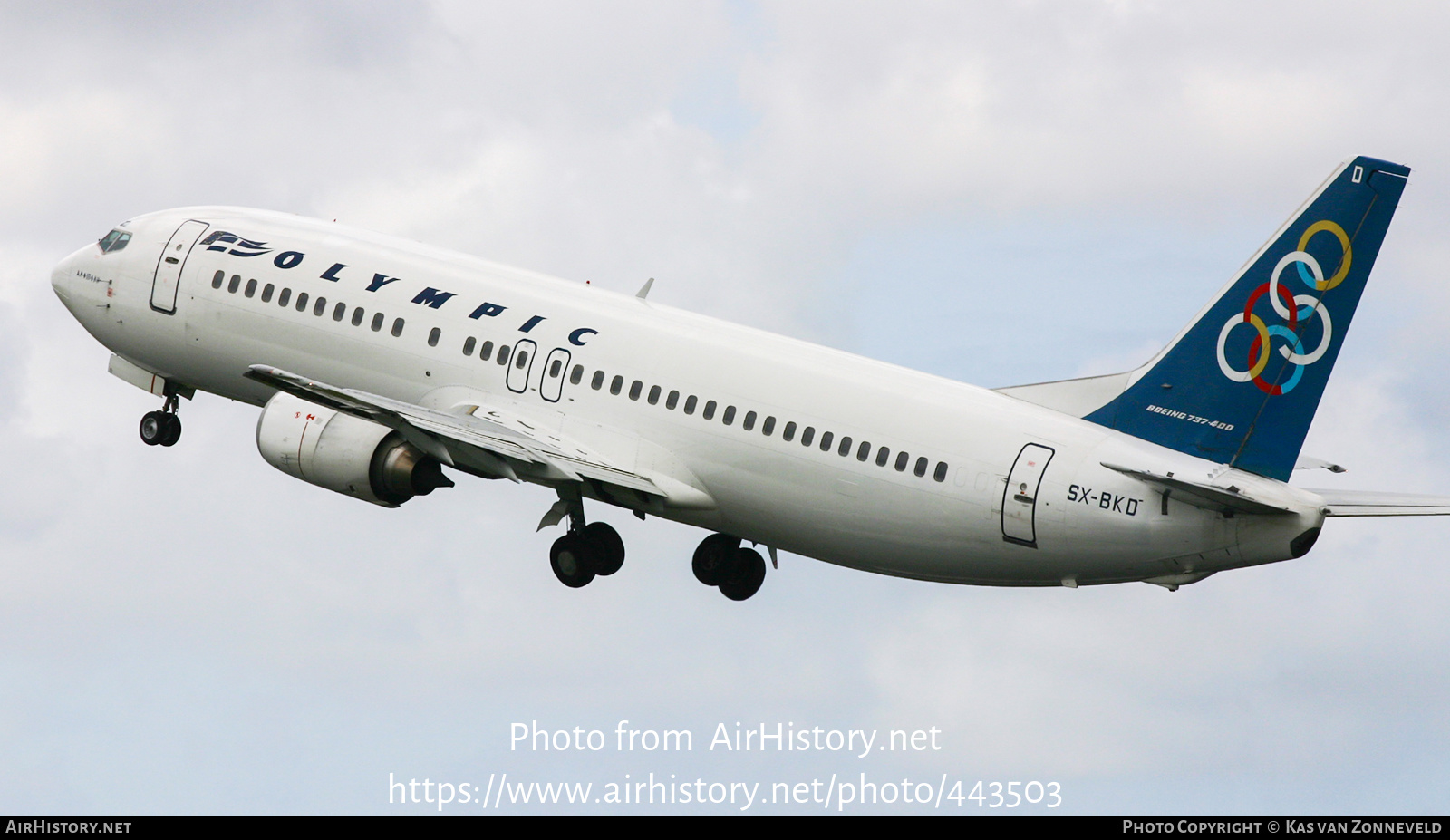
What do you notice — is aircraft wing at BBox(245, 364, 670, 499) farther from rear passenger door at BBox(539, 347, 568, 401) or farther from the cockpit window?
the cockpit window

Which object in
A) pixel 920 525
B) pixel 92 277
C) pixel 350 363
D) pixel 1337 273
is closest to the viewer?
pixel 1337 273

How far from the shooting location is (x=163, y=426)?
4472cm

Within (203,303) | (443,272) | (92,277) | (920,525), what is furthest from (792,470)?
(92,277)

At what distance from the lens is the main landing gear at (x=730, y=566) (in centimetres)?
4131

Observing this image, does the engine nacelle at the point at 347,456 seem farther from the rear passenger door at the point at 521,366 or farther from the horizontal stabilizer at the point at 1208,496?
the horizontal stabilizer at the point at 1208,496

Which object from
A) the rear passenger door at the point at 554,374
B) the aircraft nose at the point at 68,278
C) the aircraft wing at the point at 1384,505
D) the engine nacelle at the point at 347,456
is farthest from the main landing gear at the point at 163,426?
the aircraft wing at the point at 1384,505

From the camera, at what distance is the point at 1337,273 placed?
32719 millimetres

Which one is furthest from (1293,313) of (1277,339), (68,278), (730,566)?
(68,278)

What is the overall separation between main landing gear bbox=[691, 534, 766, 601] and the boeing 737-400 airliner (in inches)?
2.0

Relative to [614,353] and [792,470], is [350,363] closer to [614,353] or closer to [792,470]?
[614,353]

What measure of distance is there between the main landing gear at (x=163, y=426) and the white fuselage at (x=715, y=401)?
3.79 ft

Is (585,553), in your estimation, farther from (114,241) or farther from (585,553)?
(114,241)

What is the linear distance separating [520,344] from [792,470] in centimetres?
631

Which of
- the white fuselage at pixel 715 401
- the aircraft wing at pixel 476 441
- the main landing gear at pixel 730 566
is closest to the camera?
the white fuselage at pixel 715 401
